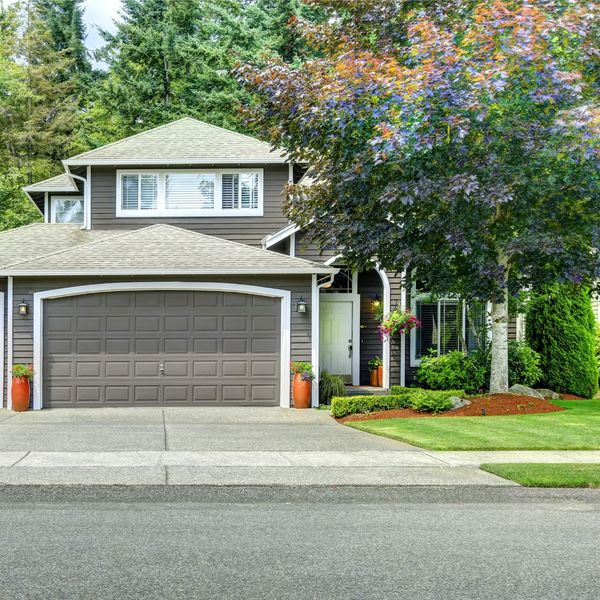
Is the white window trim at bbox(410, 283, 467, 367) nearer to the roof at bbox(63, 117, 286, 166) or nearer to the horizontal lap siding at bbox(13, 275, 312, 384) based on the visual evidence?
the horizontal lap siding at bbox(13, 275, 312, 384)

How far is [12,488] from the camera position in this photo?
832 cm

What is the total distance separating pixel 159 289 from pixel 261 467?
787 cm

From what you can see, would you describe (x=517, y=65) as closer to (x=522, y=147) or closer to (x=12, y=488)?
(x=522, y=147)

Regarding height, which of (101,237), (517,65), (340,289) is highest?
(517,65)

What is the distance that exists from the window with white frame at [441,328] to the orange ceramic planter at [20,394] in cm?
890

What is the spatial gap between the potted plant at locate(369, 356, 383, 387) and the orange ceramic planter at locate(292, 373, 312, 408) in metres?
2.99

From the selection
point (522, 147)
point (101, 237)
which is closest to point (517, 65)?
point (522, 147)

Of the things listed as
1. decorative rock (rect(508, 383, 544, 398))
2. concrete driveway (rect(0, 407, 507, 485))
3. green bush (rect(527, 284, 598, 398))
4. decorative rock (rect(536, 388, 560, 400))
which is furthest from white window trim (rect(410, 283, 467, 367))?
concrete driveway (rect(0, 407, 507, 485))

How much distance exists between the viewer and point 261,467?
383 inches

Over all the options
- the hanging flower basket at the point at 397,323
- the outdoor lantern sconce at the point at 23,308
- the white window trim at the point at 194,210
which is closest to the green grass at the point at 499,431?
the hanging flower basket at the point at 397,323

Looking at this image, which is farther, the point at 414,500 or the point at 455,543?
the point at 414,500

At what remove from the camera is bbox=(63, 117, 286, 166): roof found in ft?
64.7

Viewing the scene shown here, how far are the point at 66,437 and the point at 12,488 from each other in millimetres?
3934

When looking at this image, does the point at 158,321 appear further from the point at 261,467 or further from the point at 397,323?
the point at 261,467
